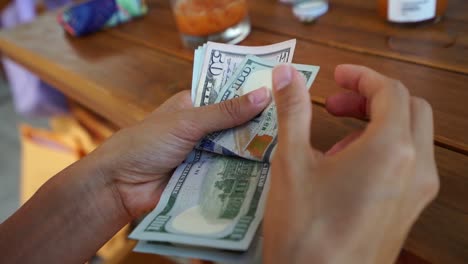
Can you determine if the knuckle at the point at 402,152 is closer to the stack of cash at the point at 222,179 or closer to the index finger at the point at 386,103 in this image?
the index finger at the point at 386,103

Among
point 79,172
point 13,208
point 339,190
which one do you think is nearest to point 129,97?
point 79,172

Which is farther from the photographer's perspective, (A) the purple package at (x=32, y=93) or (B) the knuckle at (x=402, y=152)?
(A) the purple package at (x=32, y=93)

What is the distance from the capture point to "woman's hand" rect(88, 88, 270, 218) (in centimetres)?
63

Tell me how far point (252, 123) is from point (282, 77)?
0.51 ft

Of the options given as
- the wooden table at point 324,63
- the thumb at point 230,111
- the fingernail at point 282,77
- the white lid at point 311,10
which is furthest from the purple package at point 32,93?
the fingernail at point 282,77

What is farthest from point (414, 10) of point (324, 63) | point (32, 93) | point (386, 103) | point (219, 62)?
point (32, 93)

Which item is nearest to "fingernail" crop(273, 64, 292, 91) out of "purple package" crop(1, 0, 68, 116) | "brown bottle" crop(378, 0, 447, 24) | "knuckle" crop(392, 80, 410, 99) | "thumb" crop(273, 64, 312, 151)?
"thumb" crop(273, 64, 312, 151)

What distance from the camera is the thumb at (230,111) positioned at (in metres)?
0.63

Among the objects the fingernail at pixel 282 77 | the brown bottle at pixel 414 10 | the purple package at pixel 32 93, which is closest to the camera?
the fingernail at pixel 282 77

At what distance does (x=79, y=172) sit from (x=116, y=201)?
7 centimetres

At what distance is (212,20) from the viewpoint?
92 cm

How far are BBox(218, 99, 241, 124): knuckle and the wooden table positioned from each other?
0.11 metres

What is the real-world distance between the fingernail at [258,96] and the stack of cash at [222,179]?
0.07 ft

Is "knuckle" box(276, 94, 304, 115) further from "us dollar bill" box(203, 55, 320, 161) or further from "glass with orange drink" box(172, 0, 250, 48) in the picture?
"glass with orange drink" box(172, 0, 250, 48)
